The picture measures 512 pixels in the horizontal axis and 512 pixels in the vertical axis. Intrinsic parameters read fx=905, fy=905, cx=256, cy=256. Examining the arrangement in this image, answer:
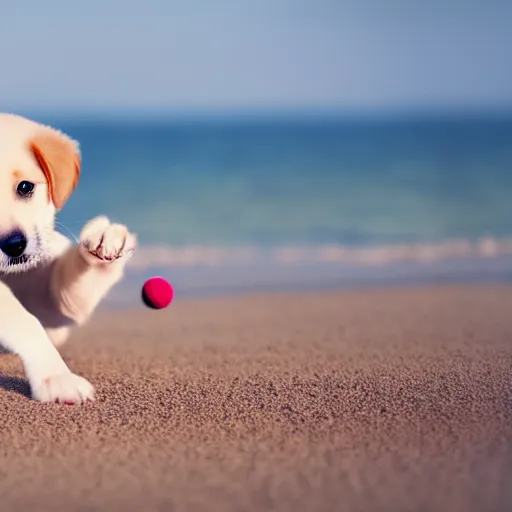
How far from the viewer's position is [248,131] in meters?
34.9

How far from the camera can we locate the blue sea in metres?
7.68

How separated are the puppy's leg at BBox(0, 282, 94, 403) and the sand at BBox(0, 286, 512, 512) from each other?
6 cm

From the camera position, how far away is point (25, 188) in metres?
2.92

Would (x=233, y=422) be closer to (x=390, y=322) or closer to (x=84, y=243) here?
(x=84, y=243)

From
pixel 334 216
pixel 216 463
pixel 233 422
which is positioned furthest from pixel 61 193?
pixel 334 216

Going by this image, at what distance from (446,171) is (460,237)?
430 inches

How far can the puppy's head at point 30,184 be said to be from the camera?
2.83 m

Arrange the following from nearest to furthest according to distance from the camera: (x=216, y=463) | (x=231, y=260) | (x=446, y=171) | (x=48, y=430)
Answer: (x=216, y=463), (x=48, y=430), (x=231, y=260), (x=446, y=171)

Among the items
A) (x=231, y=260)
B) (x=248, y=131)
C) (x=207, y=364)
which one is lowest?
(x=207, y=364)

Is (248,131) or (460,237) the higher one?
(248,131)

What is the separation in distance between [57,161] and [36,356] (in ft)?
2.25

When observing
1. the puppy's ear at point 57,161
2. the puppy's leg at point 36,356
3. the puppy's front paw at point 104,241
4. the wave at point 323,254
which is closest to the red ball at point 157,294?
the puppy's front paw at point 104,241

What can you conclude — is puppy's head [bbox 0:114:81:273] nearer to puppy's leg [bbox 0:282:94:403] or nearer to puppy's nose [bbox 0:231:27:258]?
puppy's nose [bbox 0:231:27:258]

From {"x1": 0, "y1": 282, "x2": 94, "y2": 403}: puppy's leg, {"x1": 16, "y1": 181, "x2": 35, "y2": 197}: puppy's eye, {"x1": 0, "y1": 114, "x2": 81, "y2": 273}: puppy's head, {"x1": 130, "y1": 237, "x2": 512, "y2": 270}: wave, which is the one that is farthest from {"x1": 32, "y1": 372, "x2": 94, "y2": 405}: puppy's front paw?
{"x1": 130, "y1": 237, "x2": 512, "y2": 270}: wave
